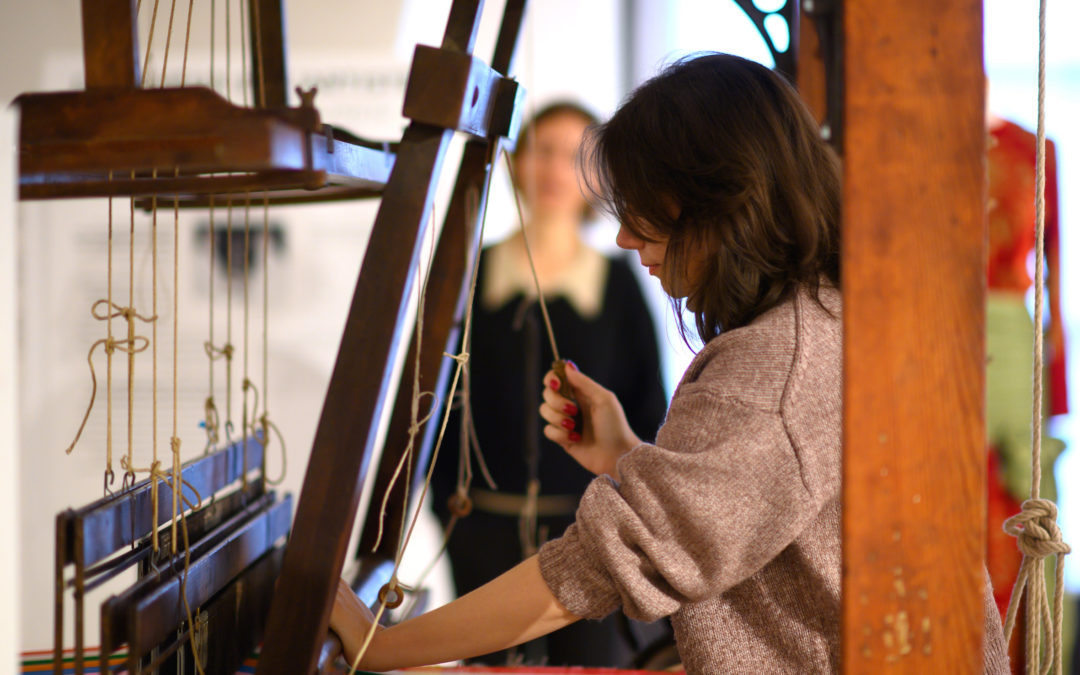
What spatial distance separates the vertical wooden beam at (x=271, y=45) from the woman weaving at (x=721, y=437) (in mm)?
492

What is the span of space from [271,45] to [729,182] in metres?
0.66

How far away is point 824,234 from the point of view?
82cm

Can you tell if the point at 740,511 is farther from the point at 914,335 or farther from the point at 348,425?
the point at 348,425

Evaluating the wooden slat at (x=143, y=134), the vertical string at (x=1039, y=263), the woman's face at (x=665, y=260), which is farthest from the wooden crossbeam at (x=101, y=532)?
the vertical string at (x=1039, y=263)

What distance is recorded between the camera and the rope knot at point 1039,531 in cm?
65

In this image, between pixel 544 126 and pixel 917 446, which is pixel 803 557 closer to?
pixel 917 446

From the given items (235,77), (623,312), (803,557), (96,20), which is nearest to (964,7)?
(803,557)

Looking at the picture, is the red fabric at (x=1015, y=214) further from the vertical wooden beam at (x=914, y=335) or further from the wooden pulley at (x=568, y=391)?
the vertical wooden beam at (x=914, y=335)

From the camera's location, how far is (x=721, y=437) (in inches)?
25.8

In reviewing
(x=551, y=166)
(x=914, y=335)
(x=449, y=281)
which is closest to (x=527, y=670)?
(x=449, y=281)

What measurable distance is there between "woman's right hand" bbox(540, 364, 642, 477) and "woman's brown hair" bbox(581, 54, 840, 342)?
313mm

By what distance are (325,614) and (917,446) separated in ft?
1.52

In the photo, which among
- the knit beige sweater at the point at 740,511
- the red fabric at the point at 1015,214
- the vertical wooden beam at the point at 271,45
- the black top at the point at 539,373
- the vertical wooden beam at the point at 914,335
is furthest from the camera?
the black top at the point at 539,373

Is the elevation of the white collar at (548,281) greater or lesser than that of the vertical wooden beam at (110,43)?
lesser
